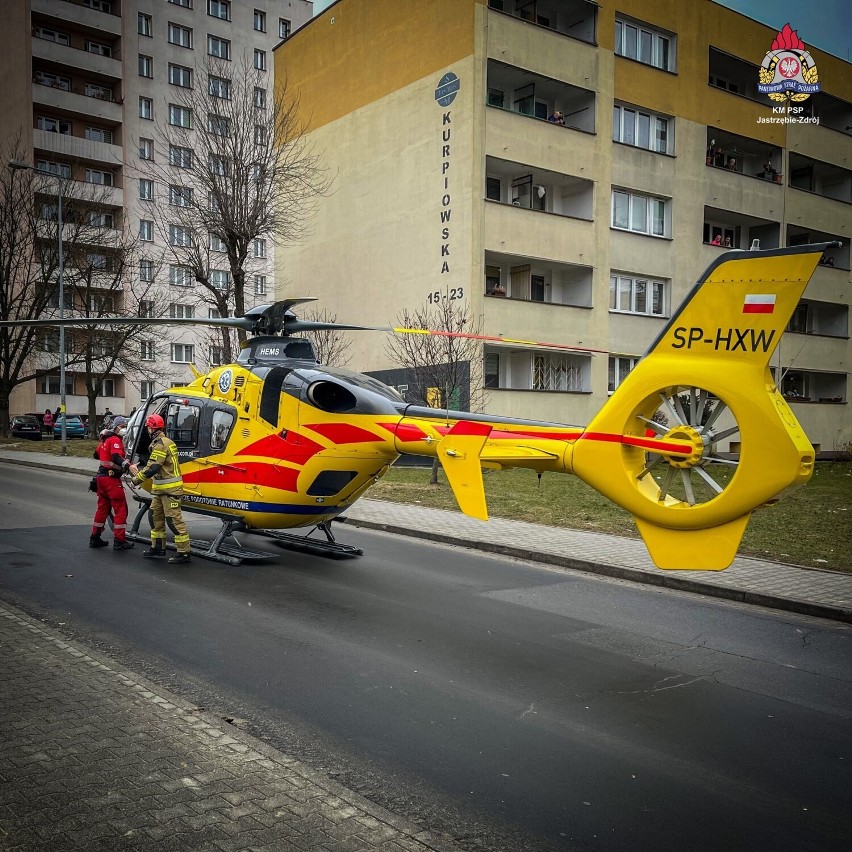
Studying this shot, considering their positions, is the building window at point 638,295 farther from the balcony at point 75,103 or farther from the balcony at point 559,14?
the balcony at point 75,103

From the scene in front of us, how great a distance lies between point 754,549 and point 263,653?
8.47 meters

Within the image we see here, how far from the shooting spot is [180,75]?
55250 millimetres

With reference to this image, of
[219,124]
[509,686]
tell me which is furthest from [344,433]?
[219,124]

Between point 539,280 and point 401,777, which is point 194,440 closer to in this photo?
point 401,777

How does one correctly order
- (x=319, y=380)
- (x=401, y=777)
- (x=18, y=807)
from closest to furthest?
(x=18, y=807)
(x=401, y=777)
(x=319, y=380)

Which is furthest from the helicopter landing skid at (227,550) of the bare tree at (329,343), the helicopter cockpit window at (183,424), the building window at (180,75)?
the building window at (180,75)

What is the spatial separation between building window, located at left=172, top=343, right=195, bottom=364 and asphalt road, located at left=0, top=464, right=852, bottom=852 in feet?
146

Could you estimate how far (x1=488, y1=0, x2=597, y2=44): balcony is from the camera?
2834cm

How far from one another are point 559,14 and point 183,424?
24.9 m

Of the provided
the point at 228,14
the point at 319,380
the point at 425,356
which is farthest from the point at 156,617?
Answer: the point at 228,14

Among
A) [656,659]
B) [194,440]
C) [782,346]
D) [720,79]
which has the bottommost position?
[656,659]

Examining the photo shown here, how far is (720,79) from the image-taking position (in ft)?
112

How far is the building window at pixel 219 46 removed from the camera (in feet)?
185

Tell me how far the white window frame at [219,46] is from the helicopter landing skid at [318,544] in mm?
53245
